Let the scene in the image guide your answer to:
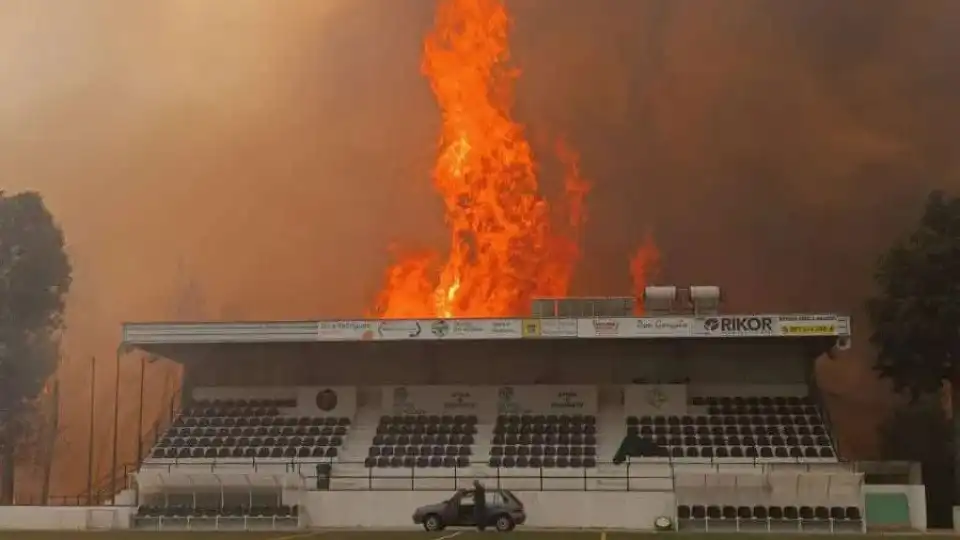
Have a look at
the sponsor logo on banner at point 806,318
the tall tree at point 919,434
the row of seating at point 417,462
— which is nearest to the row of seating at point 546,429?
the row of seating at point 417,462

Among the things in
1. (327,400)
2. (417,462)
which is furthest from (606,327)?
(327,400)

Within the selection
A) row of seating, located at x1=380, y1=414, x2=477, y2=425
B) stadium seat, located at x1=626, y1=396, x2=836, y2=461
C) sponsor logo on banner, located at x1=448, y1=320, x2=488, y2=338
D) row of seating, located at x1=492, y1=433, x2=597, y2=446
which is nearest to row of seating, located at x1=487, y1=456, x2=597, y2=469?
row of seating, located at x1=492, y1=433, x2=597, y2=446

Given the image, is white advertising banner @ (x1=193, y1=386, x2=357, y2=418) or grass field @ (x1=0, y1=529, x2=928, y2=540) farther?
white advertising banner @ (x1=193, y1=386, x2=357, y2=418)

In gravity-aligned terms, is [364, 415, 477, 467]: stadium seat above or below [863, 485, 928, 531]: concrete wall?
above

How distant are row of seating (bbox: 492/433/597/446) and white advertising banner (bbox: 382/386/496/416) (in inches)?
89.9

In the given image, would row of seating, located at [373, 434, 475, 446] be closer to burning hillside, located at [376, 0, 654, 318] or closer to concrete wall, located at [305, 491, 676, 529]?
concrete wall, located at [305, 491, 676, 529]

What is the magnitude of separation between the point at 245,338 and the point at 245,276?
2722 centimetres

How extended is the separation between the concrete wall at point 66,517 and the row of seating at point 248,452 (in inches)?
164

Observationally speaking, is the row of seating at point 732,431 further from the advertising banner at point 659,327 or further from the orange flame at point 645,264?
the orange flame at point 645,264

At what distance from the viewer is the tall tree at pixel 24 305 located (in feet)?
149

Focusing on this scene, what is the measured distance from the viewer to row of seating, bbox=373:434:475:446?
38.0m

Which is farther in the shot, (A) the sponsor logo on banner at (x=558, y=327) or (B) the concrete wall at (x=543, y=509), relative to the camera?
(A) the sponsor logo on banner at (x=558, y=327)

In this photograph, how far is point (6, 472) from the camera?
154ft

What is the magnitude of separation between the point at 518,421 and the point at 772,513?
10.9m
